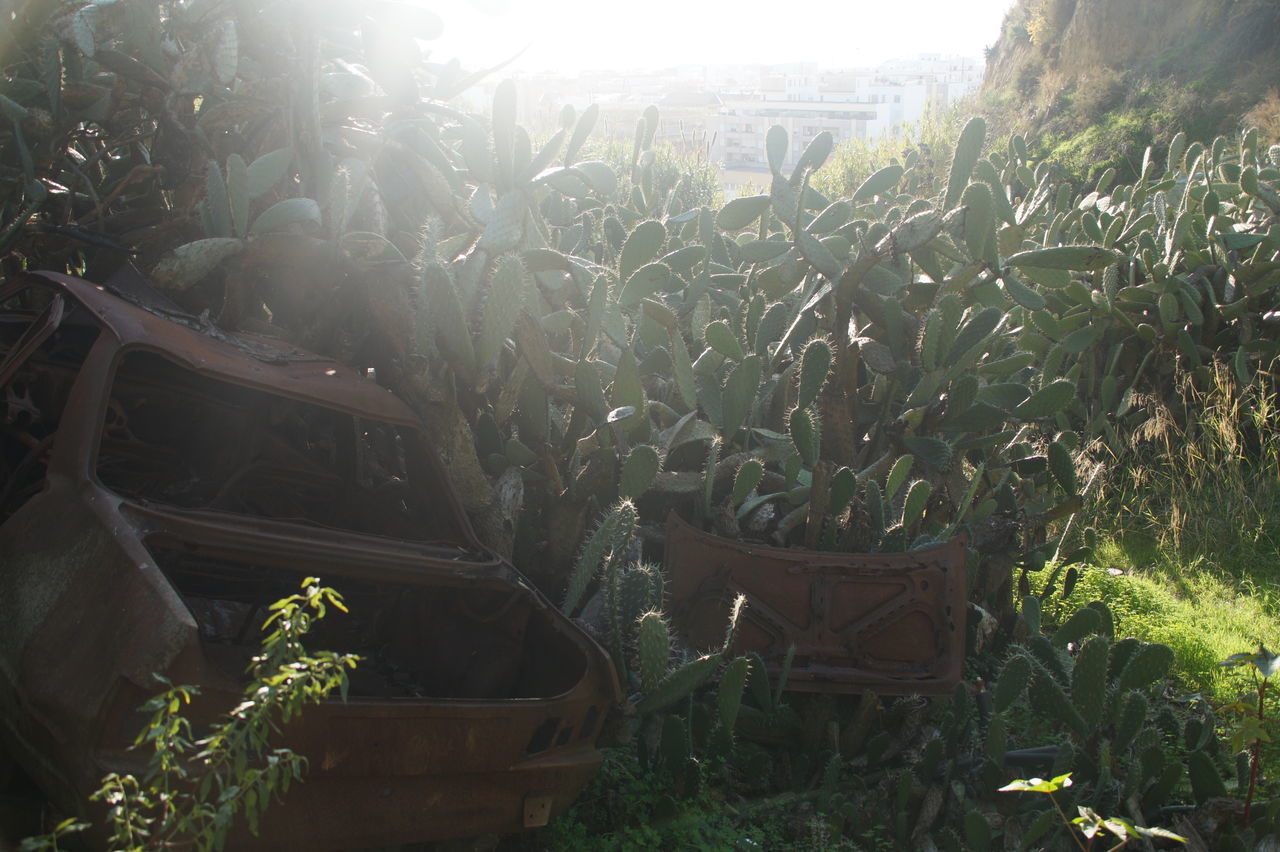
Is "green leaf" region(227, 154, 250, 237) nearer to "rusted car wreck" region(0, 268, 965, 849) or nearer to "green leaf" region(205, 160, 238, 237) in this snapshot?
"green leaf" region(205, 160, 238, 237)

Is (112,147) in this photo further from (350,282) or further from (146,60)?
(350,282)

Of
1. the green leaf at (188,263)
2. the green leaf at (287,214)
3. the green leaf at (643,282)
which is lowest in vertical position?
the green leaf at (643,282)

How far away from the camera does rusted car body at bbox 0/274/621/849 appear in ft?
7.16

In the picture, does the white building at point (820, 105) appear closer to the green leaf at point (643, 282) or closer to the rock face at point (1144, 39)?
the rock face at point (1144, 39)

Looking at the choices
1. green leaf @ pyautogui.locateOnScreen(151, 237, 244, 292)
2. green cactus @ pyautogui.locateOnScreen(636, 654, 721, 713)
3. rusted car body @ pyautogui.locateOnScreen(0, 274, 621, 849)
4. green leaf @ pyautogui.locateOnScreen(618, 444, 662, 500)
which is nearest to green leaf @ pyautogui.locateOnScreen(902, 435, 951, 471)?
green leaf @ pyautogui.locateOnScreen(618, 444, 662, 500)

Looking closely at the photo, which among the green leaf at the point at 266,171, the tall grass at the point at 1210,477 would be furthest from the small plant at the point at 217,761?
the tall grass at the point at 1210,477

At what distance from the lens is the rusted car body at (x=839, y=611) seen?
12.1 ft

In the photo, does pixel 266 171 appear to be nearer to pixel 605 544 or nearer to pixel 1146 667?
pixel 605 544

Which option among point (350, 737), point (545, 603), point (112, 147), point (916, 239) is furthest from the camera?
point (112, 147)

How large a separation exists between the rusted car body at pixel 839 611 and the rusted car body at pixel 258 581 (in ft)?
2.77

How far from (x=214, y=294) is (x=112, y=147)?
41.5 inches

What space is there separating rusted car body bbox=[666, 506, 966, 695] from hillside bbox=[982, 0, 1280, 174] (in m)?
14.2

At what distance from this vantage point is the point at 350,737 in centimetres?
234

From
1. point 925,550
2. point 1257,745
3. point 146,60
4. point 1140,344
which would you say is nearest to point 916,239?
point 925,550
